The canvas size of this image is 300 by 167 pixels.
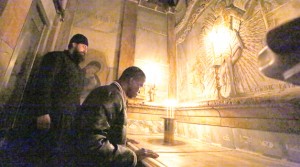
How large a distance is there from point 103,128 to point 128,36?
8.84ft

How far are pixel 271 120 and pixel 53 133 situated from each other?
2156mm

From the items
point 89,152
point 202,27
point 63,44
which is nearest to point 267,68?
point 89,152

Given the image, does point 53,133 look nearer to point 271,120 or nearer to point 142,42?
point 271,120

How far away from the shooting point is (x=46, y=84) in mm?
1680

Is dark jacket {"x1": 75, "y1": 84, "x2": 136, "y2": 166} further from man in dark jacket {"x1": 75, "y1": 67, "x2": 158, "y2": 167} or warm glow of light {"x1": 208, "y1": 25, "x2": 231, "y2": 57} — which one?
warm glow of light {"x1": 208, "y1": 25, "x2": 231, "y2": 57}

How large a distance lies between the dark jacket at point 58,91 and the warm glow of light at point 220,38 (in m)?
2.02

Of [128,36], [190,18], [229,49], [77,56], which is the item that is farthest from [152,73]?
[229,49]

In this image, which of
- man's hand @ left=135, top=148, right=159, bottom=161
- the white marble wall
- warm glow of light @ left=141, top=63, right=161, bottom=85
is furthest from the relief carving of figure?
warm glow of light @ left=141, top=63, right=161, bottom=85

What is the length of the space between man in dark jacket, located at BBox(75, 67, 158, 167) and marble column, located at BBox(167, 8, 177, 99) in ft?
7.02

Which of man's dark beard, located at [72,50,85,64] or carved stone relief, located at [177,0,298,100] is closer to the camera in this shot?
carved stone relief, located at [177,0,298,100]

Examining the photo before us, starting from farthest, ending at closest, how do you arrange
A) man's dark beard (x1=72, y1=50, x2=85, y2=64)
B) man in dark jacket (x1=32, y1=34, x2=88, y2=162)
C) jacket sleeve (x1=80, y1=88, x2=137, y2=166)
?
man's dark beard (x1=72, y1=50, x2=85, y2=64)
man in dark jacket (x1=32, y1=34, x2=88, y2=162)
jacket sleeve (x1=80, y1=88, x2=137, y2=166)

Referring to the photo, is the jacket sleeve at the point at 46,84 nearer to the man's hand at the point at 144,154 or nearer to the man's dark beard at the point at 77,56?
the man's dark beard at the point at 77,56

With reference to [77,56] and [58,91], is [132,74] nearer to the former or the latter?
[58,91]

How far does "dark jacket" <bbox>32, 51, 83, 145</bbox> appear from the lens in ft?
5.35
